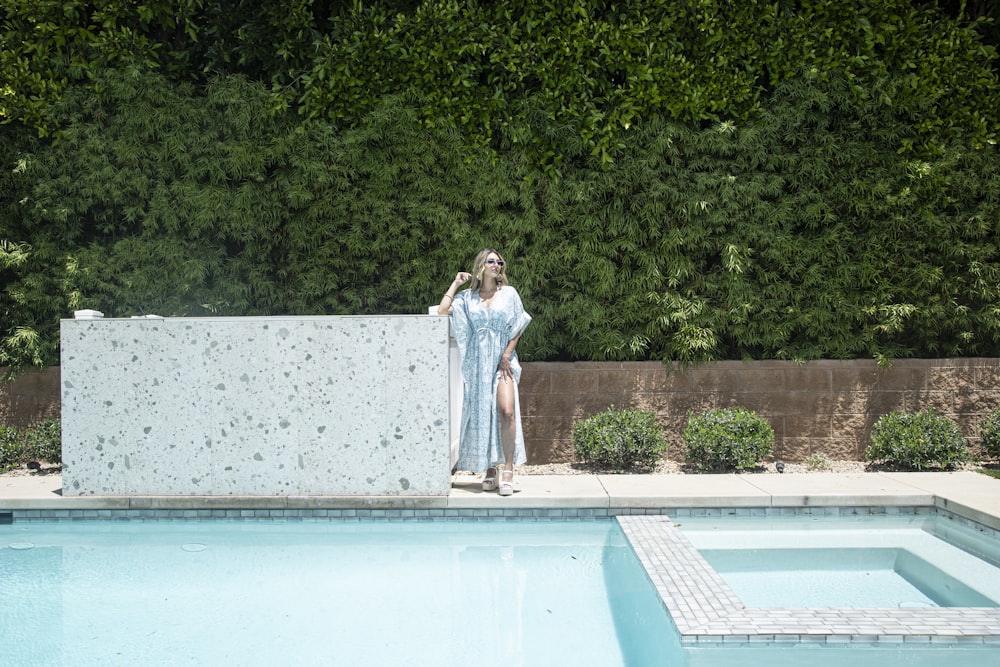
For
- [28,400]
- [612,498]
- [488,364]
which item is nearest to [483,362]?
[488,364]

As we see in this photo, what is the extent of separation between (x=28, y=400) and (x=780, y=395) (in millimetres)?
6852

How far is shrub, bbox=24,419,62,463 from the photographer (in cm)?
689

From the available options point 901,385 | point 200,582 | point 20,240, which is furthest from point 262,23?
point 901,385

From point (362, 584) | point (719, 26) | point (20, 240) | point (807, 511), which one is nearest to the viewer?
point (362, 584)

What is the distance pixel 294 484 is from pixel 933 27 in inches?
260

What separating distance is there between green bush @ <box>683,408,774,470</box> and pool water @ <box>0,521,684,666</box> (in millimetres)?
1559

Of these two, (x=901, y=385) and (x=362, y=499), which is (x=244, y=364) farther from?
(x=901, y=385)

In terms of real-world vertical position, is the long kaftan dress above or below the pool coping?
above

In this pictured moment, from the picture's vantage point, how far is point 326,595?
4.17 m

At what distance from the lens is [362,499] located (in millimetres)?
5438

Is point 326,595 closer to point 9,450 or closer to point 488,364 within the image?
point 488,364

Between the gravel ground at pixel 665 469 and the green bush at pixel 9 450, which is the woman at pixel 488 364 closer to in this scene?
the gravel ground at pixel 665 469

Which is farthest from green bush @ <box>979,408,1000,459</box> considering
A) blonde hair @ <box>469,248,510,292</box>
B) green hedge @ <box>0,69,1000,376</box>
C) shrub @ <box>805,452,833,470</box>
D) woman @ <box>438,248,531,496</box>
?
blonde hair @ <box>469,248,510,292</box>

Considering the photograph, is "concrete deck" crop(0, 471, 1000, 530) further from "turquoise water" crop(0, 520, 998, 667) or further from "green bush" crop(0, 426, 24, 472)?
"green bush" crop(0, 426, 24, 472)
